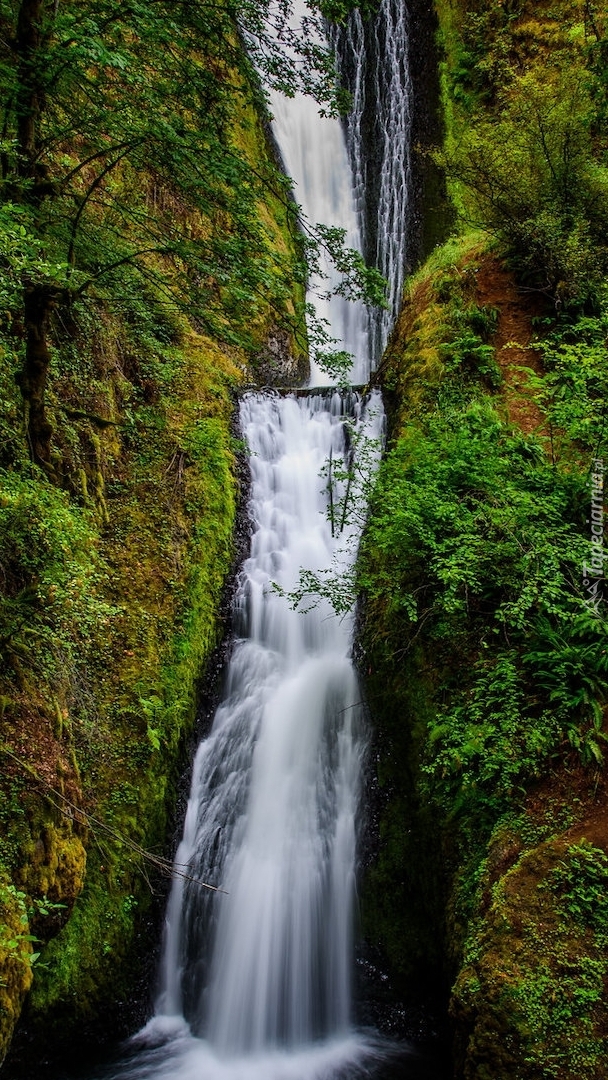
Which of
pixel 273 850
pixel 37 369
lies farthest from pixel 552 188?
pixel 273 850

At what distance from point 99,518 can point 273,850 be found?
425cm

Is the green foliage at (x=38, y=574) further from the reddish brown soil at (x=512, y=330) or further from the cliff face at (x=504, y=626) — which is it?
the reddish brown soil at (x=512, y=330)

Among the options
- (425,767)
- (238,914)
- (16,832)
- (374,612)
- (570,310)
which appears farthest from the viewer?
(570,310)

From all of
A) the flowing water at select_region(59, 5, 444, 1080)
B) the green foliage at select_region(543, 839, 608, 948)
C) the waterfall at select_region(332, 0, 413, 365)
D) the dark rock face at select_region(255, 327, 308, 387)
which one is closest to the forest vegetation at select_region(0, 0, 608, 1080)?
the green foliage at select_region(543, 839, 608, 948)

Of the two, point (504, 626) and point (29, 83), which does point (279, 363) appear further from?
point (504, 626)

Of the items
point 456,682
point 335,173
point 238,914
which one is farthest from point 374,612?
point 335,173

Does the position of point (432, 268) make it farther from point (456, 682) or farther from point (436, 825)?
point (436, 825)

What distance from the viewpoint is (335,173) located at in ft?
62.7

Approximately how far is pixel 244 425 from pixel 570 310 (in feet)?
17.5

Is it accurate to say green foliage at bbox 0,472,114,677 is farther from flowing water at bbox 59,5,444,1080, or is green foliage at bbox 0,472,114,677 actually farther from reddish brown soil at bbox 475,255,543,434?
reddish brown soil at bbox 475,255,543,434

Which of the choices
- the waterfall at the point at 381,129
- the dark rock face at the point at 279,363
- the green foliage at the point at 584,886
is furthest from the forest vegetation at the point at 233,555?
the waterfall at the point at 381,129

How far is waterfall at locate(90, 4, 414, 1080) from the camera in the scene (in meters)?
5.46

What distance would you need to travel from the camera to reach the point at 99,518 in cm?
709

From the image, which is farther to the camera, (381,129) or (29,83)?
(381,129)
